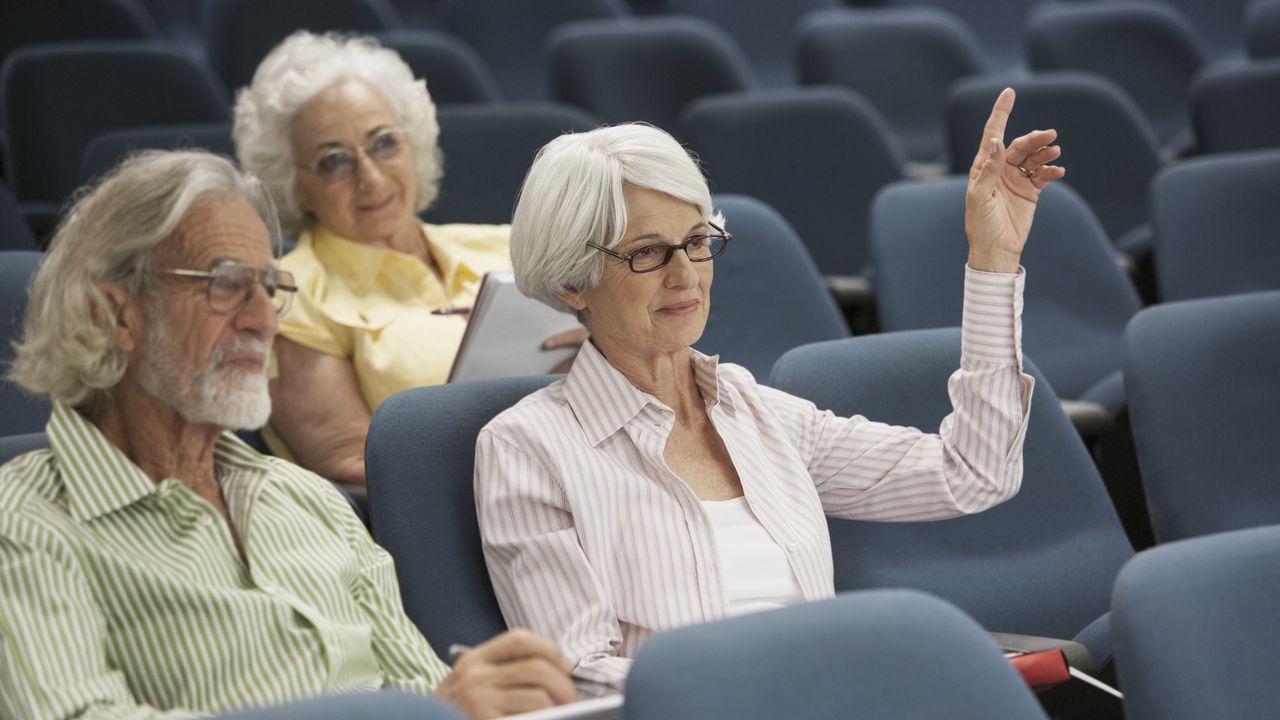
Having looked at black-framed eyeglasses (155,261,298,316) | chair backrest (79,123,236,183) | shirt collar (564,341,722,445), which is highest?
chair backrest (79,123,236,183)

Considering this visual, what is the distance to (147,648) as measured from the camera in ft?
4.97

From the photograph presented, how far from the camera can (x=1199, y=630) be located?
1.35m

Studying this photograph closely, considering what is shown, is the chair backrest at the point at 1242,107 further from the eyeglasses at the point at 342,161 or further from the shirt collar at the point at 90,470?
the shirt collar at the point at 90,470

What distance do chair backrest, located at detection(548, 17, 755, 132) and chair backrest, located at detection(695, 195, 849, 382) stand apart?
1.37 metres

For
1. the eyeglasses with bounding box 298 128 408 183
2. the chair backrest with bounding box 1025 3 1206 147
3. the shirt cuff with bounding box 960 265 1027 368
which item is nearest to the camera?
the shirt cuff with bounding box 960 265 1027 368

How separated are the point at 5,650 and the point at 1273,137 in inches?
138

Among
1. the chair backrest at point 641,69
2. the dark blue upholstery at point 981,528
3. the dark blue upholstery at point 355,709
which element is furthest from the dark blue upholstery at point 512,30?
the dark blue upholstery at point 355,709

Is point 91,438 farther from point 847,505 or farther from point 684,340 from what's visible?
point 847,505

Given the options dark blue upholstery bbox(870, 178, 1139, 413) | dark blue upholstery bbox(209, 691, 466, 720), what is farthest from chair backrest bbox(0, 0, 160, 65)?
dark blue upholstery bbox(209, 691, 466, 720)

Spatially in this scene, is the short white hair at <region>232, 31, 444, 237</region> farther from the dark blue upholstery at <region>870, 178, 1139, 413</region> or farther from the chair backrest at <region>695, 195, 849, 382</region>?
the dark blue upholstery at <region>870, 178, 1139, 413</region>

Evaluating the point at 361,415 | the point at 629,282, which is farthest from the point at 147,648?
the point at 361,415

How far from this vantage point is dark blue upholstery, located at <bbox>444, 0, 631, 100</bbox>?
4996 millimetres

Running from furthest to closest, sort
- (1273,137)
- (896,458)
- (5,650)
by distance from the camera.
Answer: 1. (1273,137)
2. (896,458)
3. (5,650)

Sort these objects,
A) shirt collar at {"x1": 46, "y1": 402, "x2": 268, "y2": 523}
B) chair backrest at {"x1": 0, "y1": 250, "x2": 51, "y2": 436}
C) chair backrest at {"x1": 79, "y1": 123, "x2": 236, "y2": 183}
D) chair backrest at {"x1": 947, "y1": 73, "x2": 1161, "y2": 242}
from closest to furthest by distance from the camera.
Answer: shirt collar at {"x1": 46, "y1": 402, "x2": 268, "y2": 523}, chair backrest at {"x1": 0, "y1": 250, "x2": 51, "y2": 436}, chair backrest at {"x1": 79, "y1": 123, "x2": 236, "y2": 183}, chair backrest at {"x1": 947, "y1": 73, "x2": 1161, "y2": 242}
